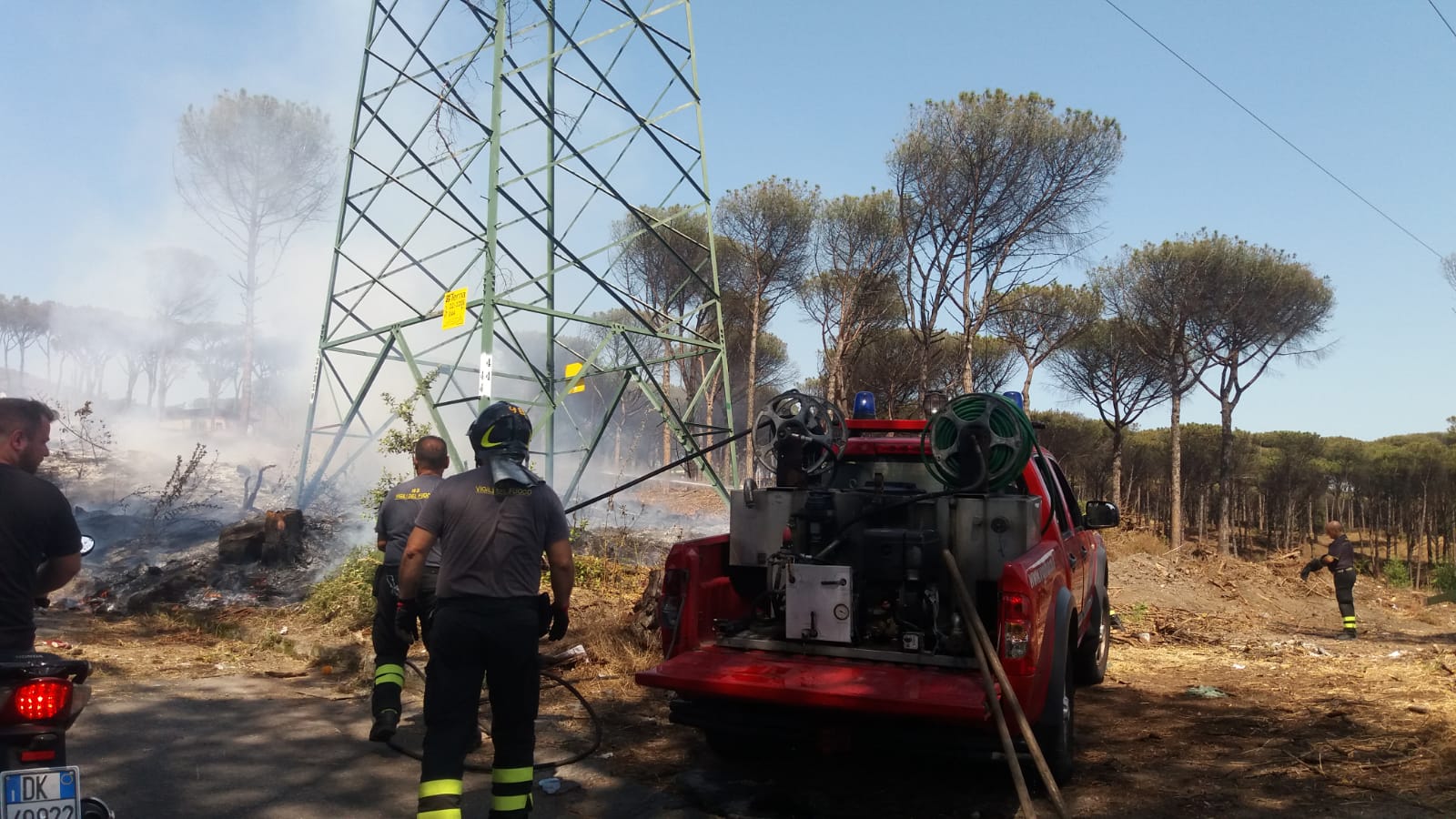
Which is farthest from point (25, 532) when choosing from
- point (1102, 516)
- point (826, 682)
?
point (1102, 516)

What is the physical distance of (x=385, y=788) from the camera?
4.16 meters

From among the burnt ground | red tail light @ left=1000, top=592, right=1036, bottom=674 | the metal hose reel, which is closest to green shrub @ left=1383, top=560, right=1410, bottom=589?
the burnt ground

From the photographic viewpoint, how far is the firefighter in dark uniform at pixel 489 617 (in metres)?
3.16

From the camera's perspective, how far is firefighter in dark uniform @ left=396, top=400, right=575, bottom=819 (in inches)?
125

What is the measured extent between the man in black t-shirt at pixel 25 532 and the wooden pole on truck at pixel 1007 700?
3151mm

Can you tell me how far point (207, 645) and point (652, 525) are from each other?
26.5ft

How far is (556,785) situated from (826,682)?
1.44m

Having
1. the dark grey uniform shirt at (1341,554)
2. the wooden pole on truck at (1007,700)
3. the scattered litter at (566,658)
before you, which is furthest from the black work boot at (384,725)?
the dark grey uniform shirt at (1341,554)

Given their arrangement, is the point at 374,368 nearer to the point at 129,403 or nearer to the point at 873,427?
the point at 873,427

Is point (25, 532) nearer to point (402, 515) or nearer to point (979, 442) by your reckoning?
point (402, 515)

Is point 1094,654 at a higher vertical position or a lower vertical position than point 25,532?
lower

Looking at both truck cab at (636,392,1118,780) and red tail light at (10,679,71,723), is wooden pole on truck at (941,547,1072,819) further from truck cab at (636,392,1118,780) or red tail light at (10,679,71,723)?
red tail light at (10,679,71,723)

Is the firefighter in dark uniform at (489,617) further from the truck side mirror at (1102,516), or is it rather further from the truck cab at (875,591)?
the truck side mirror at (1102,516)

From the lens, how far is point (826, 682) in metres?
3.83
